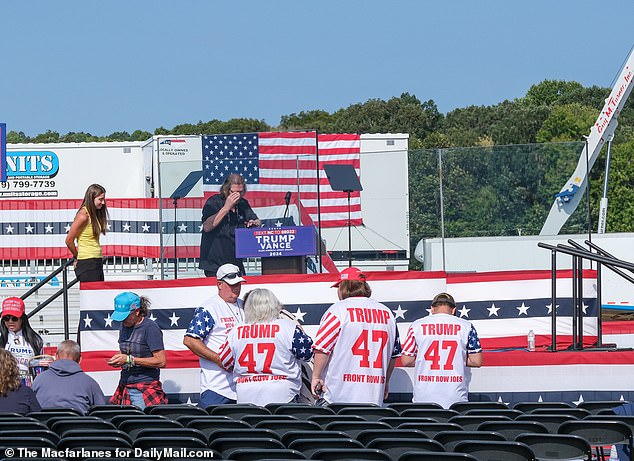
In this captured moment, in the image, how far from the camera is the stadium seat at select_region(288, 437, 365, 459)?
18.9 feet

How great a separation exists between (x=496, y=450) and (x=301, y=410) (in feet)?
6.22

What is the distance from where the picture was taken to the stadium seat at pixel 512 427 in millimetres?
6387

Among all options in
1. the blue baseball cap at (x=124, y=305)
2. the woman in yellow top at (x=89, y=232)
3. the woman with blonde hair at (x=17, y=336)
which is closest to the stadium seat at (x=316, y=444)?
the blue baseball cap at (x=124, y=305)

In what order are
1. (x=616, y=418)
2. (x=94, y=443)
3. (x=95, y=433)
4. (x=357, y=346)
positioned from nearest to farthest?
(x=94, y=443), (x=95, y=433), (x=616, y=418), (x=357, y=346)

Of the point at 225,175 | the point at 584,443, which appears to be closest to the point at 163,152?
the point at 225,175

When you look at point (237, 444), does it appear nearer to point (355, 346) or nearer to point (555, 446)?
point (555, 446)

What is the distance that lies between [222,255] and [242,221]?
1.54 ft

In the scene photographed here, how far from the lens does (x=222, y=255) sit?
12.3 metres

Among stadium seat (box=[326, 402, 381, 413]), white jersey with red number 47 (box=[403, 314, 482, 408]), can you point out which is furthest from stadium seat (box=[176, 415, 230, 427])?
white jersey with red number 47 (box=[403, 314, 482, 408])

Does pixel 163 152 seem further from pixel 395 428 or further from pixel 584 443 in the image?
pixel 584 443

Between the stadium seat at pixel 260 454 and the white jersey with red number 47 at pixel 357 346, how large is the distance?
7.52ft

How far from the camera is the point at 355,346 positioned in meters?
7.90

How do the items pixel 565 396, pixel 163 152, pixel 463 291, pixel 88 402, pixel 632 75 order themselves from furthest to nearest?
1. pixel 632 75
2. pixel 163 152
3. pixel 463 291
4. pixel 565 396
5. pixel 88 402

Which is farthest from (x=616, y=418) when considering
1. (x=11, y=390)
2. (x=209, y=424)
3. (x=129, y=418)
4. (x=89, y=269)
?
(x=89, y=269)
